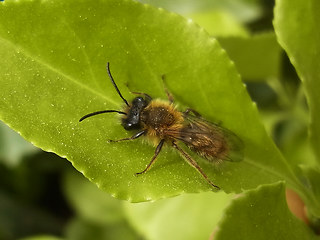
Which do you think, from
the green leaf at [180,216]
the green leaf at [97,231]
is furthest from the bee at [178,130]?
the green leaf at [97,231]

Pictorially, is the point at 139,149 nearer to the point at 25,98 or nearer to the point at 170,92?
the point at 170,92

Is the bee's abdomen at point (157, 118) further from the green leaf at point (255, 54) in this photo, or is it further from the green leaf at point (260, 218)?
the green leaf at point (260, 218)

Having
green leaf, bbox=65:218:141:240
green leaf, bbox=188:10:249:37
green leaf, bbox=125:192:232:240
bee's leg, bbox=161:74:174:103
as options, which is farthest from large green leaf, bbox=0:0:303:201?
green leaf, bbox=65:218:141:240

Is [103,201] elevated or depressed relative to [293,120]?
depressed

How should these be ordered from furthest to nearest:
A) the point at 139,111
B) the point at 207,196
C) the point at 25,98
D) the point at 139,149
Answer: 1. the point at 207,196
2. the point at 139,111
3. the point at 139,149
4. the point at 25,98

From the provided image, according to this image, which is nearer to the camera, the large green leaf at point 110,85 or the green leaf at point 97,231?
the large green leaf at point 110,85

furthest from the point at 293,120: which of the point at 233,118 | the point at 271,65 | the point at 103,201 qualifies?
the point at 233,118
